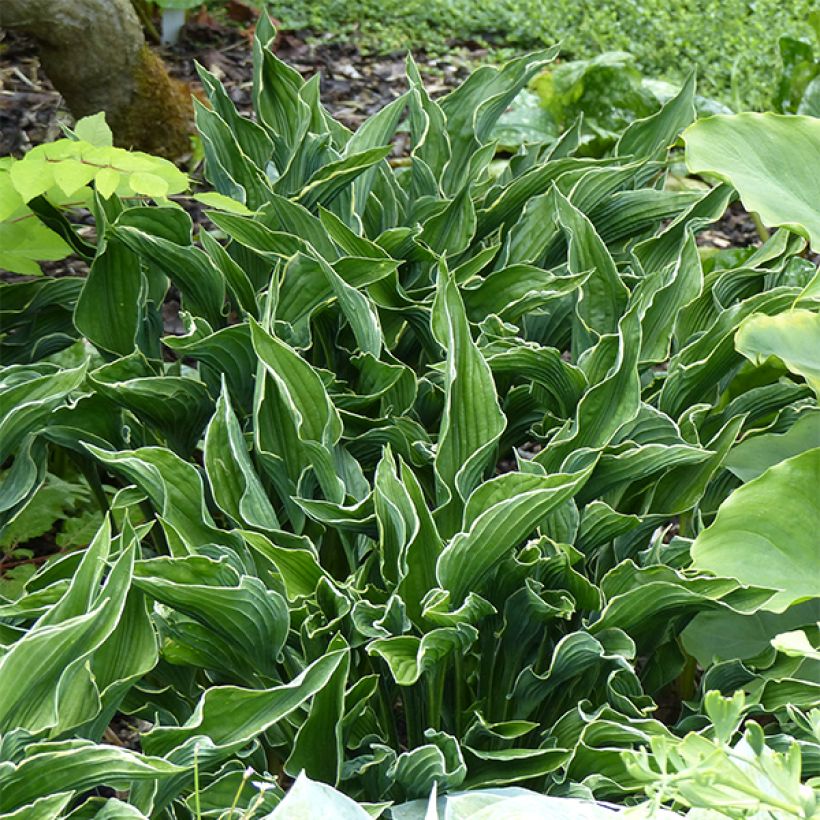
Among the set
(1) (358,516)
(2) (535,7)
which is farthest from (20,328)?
(2) (535,7)

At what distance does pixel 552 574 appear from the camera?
150cm

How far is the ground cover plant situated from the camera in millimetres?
1312

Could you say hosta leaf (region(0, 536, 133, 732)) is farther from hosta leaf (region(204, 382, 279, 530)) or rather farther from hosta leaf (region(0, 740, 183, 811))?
hosta leaf (region(204, 382, 279, 530))

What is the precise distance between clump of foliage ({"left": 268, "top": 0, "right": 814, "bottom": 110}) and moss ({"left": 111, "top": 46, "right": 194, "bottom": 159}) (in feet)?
4.94

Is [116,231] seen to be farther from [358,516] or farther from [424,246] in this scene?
[358,516]

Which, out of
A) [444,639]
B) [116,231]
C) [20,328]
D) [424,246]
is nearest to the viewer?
[444,639]

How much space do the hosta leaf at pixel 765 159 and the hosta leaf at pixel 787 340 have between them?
0.43 ft

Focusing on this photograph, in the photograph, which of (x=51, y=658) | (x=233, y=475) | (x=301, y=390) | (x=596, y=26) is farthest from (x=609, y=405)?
(x=596, y=26)

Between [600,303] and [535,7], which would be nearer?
[600,303]

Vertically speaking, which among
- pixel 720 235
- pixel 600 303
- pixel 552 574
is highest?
pixel 600 303

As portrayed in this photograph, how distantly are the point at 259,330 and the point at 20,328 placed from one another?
82 cm

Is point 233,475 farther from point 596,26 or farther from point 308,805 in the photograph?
point 596,26

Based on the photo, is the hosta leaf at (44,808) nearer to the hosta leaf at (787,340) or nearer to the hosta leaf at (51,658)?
the hosta leaf at (51,658)

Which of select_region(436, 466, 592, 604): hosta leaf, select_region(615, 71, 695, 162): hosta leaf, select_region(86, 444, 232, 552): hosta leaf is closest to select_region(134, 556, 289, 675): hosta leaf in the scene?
select_region(86, 444, 232, 552): hosta leaf
